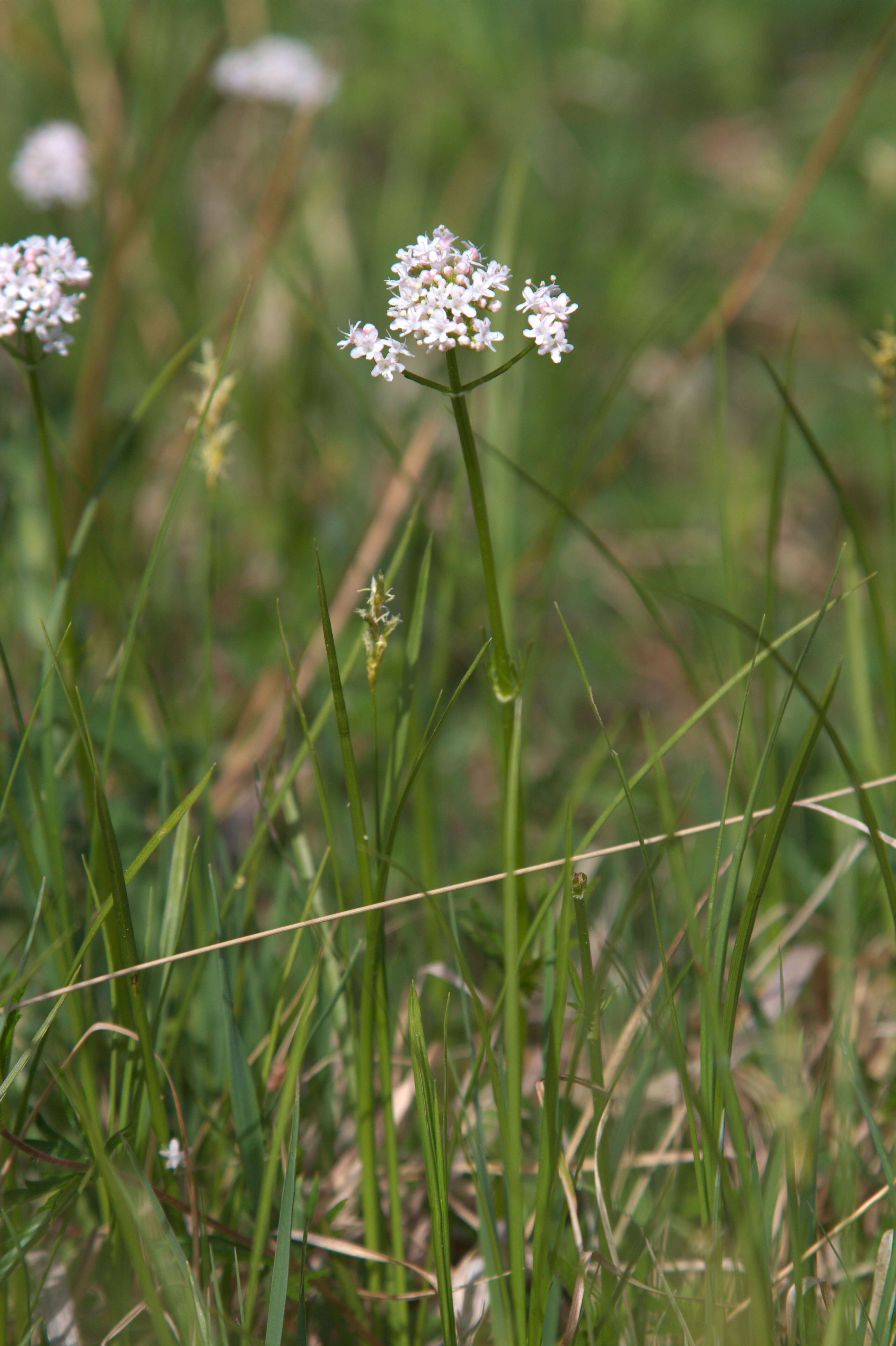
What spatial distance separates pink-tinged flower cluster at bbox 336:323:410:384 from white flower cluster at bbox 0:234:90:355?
0.36 metres

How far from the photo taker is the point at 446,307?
97cm

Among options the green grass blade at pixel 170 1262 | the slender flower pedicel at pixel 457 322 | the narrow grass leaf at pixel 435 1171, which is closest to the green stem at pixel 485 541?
the slender flower pedicel at pixel 457 322

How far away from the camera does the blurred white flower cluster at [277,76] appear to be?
286 cm

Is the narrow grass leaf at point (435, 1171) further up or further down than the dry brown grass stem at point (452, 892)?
further down

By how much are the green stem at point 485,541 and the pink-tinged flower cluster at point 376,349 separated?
52mm

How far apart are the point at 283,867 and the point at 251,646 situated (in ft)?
2.81

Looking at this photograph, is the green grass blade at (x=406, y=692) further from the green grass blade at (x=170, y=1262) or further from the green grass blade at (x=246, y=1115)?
the green grass blade at (x=170, y=1262)

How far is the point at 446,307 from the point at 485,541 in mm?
238

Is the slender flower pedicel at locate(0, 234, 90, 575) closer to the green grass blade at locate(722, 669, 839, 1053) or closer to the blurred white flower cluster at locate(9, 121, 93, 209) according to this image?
the green grass blade at locate(722, 669, 839, 1053)

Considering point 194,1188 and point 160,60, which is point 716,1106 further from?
point 160,60

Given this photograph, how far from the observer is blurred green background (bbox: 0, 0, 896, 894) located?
222 centimetres

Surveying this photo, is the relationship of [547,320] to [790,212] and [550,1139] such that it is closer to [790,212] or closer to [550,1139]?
[550,1139]

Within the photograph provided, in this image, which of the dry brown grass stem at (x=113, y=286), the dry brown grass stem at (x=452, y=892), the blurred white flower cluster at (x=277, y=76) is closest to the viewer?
the dry brown grass stem at (x=452, y=892)

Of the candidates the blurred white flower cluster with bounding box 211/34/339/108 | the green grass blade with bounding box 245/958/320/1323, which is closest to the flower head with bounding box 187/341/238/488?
the green grass blade with bounding box 245/958/320/1323
